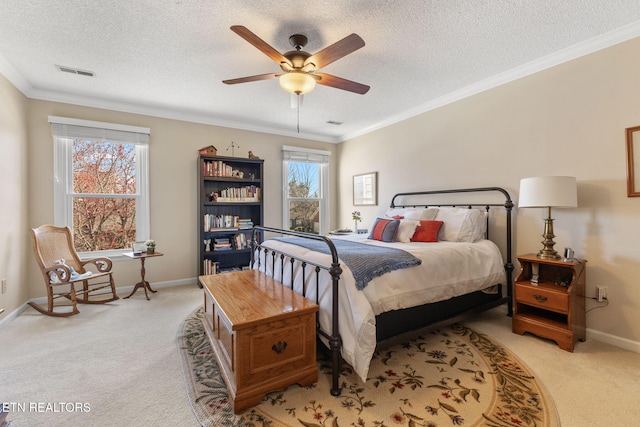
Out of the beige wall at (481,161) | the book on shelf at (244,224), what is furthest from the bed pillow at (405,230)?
the book on shelf at (244,224)

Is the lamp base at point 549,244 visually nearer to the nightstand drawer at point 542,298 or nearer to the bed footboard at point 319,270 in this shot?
the nightstand drawer at point 542,298

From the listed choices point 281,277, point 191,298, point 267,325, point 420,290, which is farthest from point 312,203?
point 267,325

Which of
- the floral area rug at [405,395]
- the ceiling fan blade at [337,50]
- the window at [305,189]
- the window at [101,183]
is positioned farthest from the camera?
the window at [305,189]

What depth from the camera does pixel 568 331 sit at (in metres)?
2.24

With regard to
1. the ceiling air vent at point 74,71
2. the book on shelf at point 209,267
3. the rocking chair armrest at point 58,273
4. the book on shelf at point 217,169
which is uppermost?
the ceiling air vent at point 74,71

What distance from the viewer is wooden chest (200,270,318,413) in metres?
1.60

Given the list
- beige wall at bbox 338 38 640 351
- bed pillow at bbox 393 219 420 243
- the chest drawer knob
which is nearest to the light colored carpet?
the chest drawer knob

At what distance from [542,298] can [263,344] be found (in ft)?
7.66

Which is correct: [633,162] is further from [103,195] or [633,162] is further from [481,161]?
[103,195]

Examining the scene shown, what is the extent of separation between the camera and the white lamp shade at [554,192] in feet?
7.61

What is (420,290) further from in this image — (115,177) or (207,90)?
(115,177)

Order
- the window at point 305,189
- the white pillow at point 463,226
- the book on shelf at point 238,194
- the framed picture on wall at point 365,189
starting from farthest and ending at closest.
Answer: the window at point 305,189 → the framed picture on wall at point 365,189 → the book on shelf at point 238,194 → the white pillow at point 463,226

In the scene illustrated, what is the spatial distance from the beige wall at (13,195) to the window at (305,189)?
334 centimetres

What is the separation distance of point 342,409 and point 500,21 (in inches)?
115
